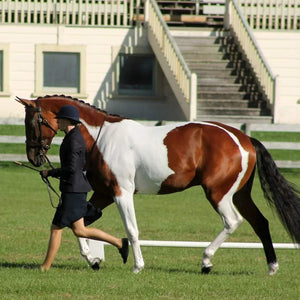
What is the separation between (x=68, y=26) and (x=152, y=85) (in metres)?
3.35

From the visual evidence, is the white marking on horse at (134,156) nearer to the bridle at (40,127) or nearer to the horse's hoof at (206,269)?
the bridle at (40,127)

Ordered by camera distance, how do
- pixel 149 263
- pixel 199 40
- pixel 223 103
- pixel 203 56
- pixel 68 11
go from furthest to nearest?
pixel 199 40 < pixel 68 11 < pixel 203 56 < pixel 223 103 < pixel 149 263

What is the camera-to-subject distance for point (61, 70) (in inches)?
1190

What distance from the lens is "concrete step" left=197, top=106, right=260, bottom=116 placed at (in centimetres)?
2700

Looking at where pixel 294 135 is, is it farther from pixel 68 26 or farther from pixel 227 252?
pixel 227 252

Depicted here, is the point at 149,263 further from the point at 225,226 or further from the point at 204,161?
the point at 204,161

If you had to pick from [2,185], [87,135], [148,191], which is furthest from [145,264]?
[2,185]

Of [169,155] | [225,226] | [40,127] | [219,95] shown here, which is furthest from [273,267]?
[219,95]

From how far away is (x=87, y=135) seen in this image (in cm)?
1036

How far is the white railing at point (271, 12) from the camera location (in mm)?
29984

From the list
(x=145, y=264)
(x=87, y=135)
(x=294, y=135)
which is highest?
(x=87, y=135)

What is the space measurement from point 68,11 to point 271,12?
21.1ft

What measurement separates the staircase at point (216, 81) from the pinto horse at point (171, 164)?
Answer: 15801 millimetres

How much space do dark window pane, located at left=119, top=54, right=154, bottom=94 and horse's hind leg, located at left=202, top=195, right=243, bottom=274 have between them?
2032 cm
